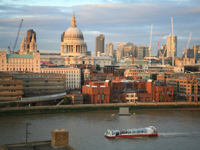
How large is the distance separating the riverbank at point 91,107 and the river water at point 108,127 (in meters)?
1.13

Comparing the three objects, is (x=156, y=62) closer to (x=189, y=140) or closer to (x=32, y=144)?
(x=189, y=140)

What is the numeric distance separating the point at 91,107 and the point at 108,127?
857cm

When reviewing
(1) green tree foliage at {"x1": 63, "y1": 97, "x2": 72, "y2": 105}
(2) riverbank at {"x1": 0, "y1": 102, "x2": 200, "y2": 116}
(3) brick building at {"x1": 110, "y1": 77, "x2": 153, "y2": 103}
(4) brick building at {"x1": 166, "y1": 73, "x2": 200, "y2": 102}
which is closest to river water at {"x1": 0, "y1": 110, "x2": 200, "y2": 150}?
(2) riverbank at {"x1": 0, "y1": 102, "x2": 200, "y2": 116}

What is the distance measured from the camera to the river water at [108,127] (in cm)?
2112

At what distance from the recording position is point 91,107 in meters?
34.0

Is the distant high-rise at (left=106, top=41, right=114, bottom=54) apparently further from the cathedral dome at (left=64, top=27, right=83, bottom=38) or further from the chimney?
the chimney

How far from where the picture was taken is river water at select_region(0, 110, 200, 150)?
21125mm

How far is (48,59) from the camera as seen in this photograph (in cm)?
7075

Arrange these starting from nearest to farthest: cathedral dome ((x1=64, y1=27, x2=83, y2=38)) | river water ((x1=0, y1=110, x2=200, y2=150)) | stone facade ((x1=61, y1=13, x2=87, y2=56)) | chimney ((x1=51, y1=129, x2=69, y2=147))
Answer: chimney ((x1=51, y1=129, x2=69, y2=147)) → river water ((x1=0, y1=110, x2=200, y2=150)) → cathedral dome ((x1=64, y1=27, x2=83, y2=38)) → stone facade ((x1=61, y1=13, x2=87, y2=56))

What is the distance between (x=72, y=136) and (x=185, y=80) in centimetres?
2023

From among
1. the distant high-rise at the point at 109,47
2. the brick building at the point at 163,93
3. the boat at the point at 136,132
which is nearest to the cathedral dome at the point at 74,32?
the brick building at the point at 163,93

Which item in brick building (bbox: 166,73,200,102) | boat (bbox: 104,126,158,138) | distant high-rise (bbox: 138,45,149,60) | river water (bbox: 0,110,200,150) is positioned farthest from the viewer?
distant high-rise (bbox: 138,45,149,60)

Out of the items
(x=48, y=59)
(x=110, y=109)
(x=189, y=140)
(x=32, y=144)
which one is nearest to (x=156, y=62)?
(x=48, y=59)

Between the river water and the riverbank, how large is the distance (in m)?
1.13
